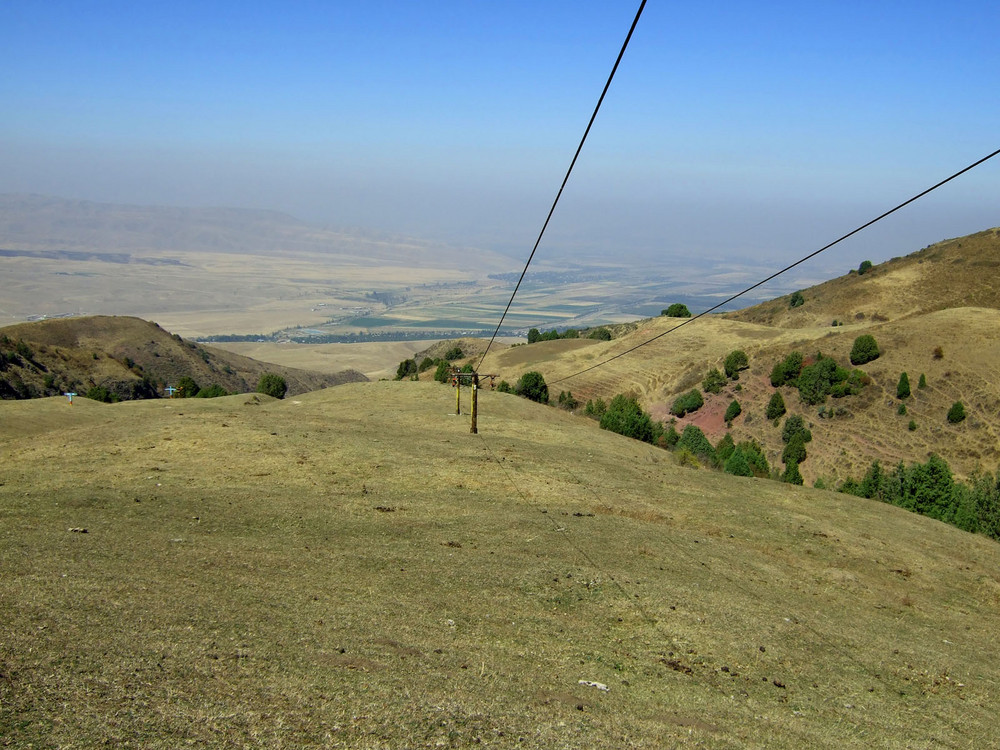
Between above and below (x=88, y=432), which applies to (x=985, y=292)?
above

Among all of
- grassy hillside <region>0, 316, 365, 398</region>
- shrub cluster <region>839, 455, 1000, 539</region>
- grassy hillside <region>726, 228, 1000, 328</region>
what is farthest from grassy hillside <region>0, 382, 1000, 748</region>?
grassy hillside <region>726, 228, 1000, 328</region>

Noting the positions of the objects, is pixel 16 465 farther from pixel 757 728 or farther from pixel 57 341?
pixel 57 341

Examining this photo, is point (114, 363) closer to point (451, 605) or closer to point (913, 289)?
point (451, 605)

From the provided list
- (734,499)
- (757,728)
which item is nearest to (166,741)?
(757,728)

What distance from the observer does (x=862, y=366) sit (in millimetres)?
71938

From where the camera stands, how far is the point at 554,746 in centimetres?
1024

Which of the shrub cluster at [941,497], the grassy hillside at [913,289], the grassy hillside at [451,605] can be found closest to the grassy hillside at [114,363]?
the grassy hillside at [451,605]

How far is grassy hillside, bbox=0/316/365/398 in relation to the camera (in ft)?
267

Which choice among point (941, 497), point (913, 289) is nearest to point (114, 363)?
point (941, 497)

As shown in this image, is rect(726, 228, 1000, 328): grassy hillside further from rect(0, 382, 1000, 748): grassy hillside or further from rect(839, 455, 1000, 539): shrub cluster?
rect(0, 382, 1000, 748): grassy hillside

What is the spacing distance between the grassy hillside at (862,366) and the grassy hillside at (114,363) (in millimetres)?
41726

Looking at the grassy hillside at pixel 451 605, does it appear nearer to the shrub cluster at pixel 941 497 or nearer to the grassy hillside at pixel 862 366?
the shrub cluster at pixel 941 497

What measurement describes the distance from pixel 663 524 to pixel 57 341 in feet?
356

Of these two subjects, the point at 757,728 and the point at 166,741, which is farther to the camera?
the point at 757,728
